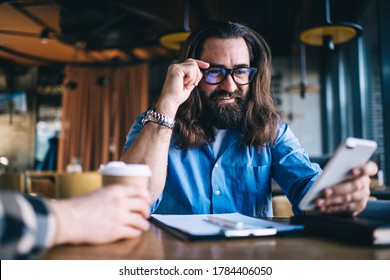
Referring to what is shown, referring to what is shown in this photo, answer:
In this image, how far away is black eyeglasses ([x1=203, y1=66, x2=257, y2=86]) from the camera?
152 cm

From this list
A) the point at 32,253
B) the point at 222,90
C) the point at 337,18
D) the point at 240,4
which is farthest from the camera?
the point at 337,18

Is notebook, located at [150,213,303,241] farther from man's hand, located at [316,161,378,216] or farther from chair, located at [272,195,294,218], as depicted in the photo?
chair, located at [272,195,294,218]

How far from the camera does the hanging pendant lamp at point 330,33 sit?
296 cm

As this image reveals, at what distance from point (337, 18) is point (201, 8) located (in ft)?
7.01

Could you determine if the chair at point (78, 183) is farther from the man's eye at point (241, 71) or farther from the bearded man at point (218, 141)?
→ the man's eye at point (241, 71)

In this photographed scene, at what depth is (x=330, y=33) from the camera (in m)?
3.11

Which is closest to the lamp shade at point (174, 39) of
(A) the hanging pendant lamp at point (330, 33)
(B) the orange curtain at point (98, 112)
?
(A) the hanging pendant lamp at point (330, 33)

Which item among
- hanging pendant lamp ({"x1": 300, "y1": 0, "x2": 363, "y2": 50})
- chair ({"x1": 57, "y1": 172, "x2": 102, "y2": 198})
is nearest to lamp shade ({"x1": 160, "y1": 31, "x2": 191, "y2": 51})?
hanging pendant lamp ({"x1": 300, "y1": 0, "x2": 363, "y2": 50})

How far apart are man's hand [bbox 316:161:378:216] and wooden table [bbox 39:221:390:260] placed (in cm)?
13

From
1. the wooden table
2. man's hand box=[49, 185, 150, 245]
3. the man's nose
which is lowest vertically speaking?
the wooden table

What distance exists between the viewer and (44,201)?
0.61m

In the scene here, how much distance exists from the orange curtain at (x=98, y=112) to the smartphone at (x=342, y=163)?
8.11 metres
